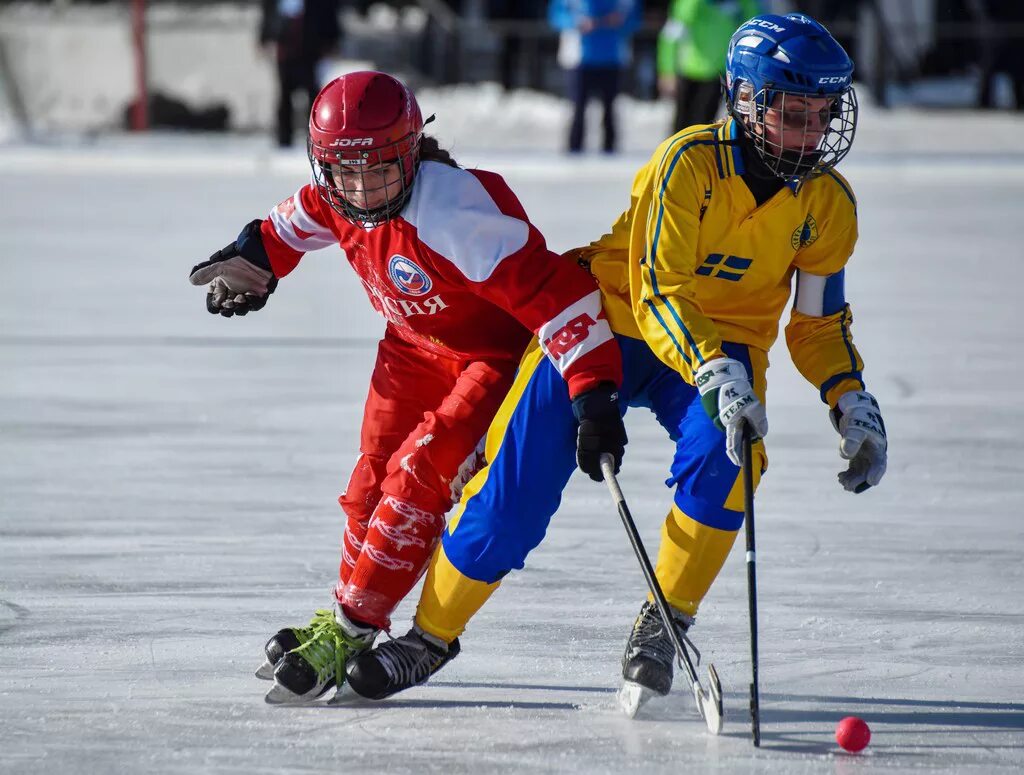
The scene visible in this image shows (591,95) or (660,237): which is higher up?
(660,237)

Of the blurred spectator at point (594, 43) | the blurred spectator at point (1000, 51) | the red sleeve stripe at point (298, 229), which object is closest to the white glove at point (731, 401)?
the red sleeve stripe at point (298, 229)

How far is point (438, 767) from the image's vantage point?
2.80 meters

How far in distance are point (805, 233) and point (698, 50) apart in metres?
10.00

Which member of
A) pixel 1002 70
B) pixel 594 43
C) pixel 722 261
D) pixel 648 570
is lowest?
pixel 1002 70

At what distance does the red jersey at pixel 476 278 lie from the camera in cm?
318

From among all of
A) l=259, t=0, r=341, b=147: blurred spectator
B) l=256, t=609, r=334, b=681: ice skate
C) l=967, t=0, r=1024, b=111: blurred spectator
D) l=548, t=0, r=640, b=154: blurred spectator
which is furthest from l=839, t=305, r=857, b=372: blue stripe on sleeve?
l=967, t=0, r=1024, b=111: blurred spectator

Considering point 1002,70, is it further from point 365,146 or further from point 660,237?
point 365,146

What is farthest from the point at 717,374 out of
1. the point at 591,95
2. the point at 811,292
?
the point at 591,95

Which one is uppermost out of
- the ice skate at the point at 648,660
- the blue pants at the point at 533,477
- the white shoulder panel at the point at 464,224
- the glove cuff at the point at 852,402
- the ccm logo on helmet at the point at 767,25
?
the ccm logo on helmet at the point at 767,25

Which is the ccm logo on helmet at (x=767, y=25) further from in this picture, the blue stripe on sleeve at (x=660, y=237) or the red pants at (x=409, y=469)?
the red pants at (x=409, y=469)

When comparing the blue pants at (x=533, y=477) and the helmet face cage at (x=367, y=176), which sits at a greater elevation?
the helmet face cage at (x=367, y=176)

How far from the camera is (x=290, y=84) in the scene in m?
14.7

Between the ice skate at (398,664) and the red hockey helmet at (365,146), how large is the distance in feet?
2.60

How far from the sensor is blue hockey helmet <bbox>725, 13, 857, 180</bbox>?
312cm
